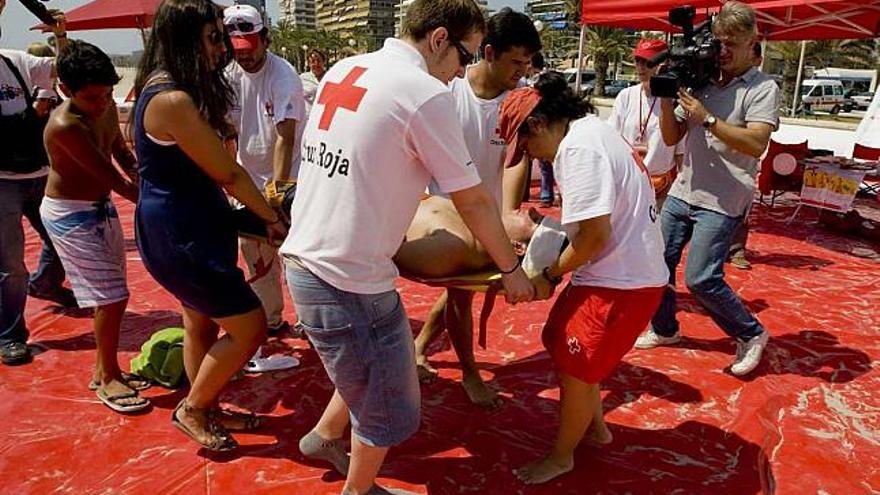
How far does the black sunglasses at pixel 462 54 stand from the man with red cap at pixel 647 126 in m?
2.99

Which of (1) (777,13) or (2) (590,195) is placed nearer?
(2) (590,195)

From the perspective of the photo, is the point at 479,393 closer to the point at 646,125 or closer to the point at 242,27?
the point at 242,27

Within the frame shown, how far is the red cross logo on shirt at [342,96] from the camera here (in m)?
1.76

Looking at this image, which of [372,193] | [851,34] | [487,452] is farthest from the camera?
[851,34]

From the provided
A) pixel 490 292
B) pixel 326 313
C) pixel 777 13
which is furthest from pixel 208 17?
pixel 777 13

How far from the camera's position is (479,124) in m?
2.80

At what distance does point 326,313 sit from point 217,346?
88 centimetres

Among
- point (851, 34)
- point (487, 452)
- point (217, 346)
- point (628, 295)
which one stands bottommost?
point (487, 452)

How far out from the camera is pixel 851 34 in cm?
883

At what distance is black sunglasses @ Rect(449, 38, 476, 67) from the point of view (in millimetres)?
1949

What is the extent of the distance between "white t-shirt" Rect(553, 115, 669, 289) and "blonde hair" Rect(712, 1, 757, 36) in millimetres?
1402

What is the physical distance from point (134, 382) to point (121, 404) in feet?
0.99

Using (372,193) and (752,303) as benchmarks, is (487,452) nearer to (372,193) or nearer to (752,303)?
(372,193)

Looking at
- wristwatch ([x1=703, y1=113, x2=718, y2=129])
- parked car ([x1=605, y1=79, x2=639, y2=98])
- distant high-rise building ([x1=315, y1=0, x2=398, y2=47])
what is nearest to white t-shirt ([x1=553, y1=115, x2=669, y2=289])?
wristwatch ([x1=703, y1=113, x2=718, y2=129])
